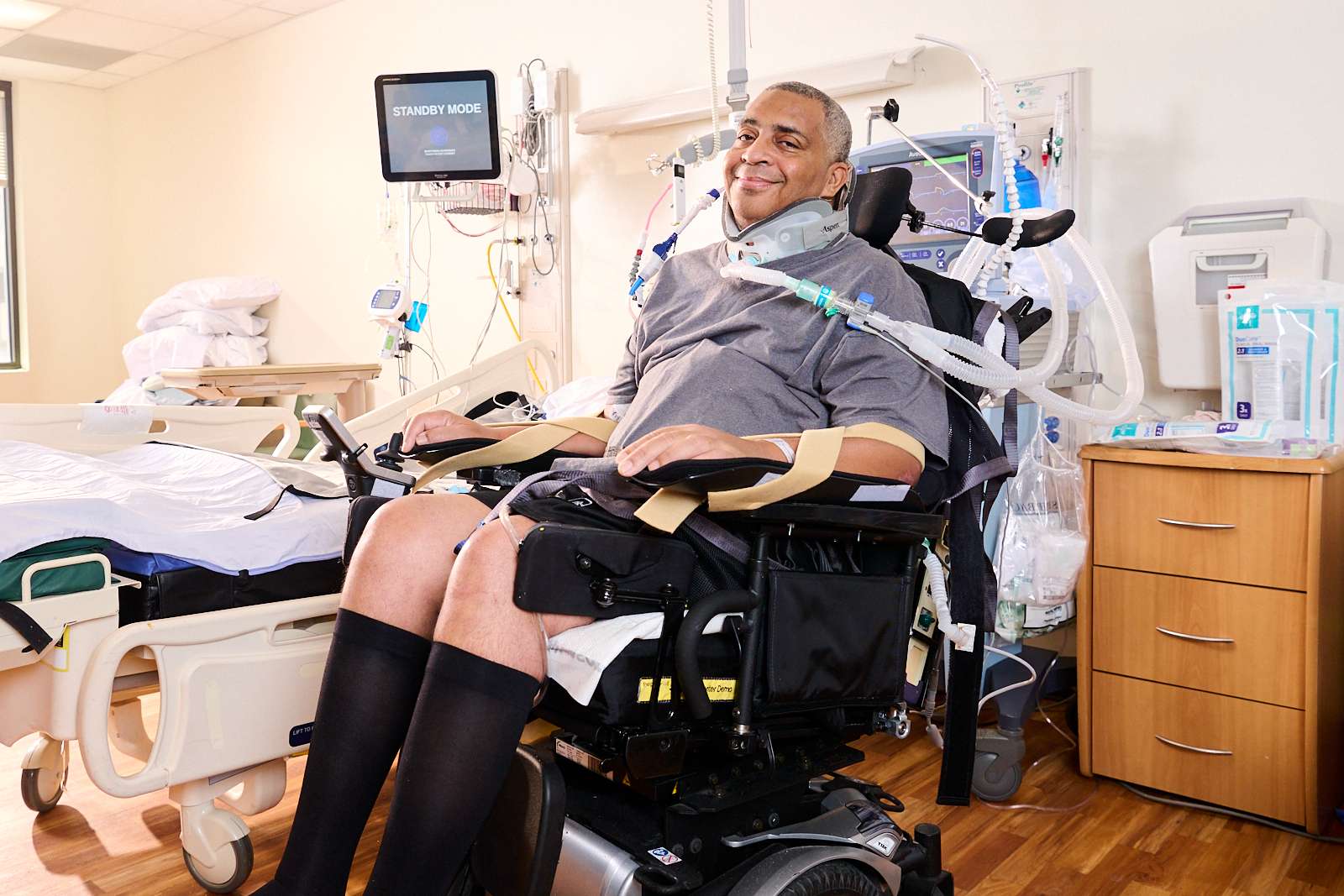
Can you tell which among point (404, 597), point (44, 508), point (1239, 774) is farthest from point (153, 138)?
point (1239, 774)

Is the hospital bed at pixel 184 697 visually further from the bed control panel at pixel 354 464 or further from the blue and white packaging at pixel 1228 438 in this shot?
the blue and white packaging at pixel 1228 438

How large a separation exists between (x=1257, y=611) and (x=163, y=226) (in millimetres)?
5834

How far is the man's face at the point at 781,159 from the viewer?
65.6 inches

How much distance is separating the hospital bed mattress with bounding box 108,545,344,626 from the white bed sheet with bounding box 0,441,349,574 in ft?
0.07

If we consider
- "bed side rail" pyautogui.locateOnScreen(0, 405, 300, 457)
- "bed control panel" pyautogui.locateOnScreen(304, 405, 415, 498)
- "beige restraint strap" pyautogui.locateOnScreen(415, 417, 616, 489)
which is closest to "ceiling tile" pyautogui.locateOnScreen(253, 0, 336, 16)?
"bed side rail" pyautogui.locateOnScreen(0, 405, 300, 457)

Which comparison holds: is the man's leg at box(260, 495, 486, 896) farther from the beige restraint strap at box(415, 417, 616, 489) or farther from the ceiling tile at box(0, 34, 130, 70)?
the ceiling tile at box(0, 34, 130, 70)

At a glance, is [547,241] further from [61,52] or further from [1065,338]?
[61,52]

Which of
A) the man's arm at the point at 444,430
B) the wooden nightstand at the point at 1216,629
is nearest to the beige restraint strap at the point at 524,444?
the man's arm at the point at 444,430

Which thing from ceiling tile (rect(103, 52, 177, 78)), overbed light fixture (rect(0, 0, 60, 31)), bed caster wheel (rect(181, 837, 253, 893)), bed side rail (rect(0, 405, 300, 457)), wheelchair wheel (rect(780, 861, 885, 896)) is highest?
overbed light fixture (rect(0, 0, 60, 31))

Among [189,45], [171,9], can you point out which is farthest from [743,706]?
[189,45]

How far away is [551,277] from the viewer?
13.3 ft

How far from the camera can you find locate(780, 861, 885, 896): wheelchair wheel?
131 cm

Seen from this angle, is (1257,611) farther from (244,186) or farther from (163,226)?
(163,226)

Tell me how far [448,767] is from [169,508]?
0.96 m
